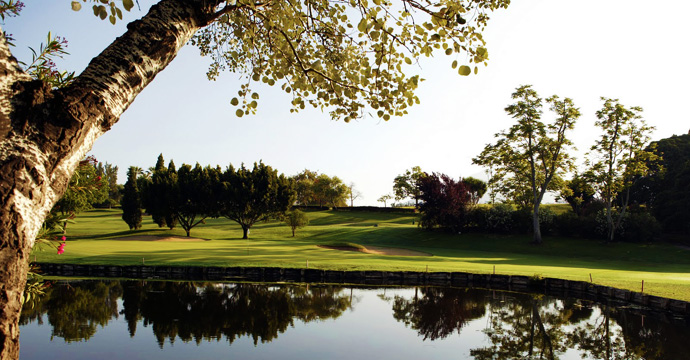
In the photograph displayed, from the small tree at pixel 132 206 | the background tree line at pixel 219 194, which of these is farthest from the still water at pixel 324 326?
the small tree at pixel 132 206

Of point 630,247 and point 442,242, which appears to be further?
point 442,242

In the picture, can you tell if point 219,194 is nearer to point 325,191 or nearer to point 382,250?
point 382,250

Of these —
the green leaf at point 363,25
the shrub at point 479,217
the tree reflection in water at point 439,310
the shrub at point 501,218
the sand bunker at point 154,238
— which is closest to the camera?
the green leaf at point 363,25

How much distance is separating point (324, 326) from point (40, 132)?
11133 mm

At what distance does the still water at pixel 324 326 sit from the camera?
10.5 metres

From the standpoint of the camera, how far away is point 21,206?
2521 millimetres

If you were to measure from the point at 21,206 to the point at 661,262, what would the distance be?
39391 mm

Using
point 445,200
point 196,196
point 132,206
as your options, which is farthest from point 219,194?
point 445,200

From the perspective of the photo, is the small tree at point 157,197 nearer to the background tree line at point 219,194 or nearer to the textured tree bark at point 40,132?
the background tree line at point 219,194

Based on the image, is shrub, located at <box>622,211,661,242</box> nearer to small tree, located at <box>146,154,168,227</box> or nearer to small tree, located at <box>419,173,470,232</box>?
small tree, located at <box>419,173,470,232</box>

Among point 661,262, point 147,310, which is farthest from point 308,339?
point 661,262

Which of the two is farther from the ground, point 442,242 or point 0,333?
point 0,333

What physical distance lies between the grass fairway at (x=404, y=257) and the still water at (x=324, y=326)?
457 centimetres

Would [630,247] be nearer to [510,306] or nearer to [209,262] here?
[510,306]
